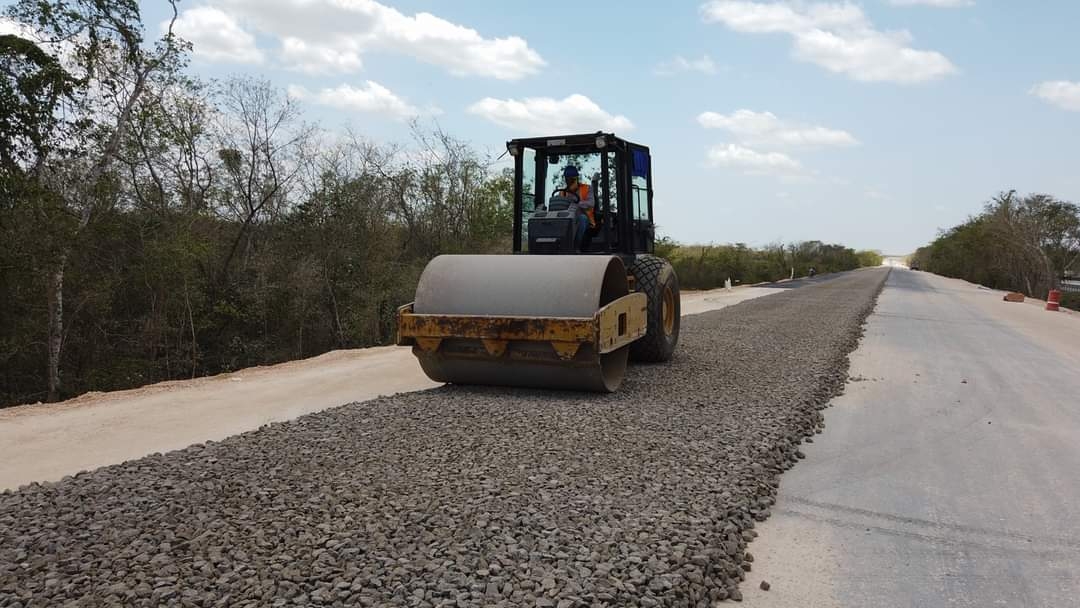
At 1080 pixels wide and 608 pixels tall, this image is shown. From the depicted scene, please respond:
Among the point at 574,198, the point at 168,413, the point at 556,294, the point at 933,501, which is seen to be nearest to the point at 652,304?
the point at 574,198

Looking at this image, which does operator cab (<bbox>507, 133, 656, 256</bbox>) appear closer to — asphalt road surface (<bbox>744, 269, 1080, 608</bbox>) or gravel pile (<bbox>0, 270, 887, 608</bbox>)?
gravel pile (<bbox>0, 270, 887, 608</bbox>)

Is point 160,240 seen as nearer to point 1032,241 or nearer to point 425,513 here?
point 425,513

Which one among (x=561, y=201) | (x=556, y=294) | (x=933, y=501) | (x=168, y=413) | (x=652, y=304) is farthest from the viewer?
(x=652, y=304)

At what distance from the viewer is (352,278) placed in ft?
70.9

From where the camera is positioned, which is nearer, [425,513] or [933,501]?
[425,513]

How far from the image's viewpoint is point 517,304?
266 inches

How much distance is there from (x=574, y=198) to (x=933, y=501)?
5.17 meters

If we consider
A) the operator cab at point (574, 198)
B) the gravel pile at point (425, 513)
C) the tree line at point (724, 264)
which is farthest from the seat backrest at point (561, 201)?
the tree line at point (724, 264)

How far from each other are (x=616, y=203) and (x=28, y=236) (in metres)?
11.3

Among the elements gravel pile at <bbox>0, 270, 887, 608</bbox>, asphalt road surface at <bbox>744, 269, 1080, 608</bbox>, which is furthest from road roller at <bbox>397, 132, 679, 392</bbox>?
asphalt road surface at <bbox>744, 269, 1080, 608</bbox>

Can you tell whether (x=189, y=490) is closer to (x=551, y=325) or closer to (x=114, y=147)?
(x=551, y=325)

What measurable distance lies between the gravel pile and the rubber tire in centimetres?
238

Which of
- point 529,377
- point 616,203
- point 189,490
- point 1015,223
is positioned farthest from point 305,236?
point 1015,223

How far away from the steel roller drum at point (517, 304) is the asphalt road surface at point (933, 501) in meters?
2.25
